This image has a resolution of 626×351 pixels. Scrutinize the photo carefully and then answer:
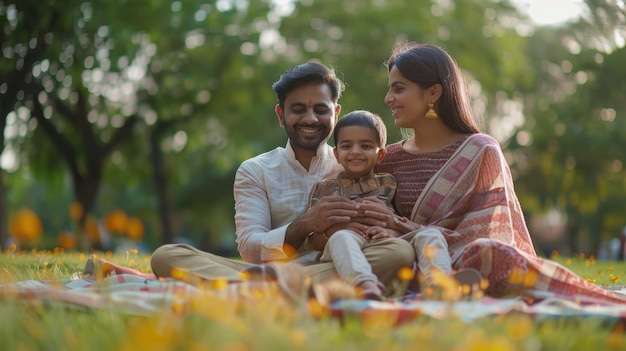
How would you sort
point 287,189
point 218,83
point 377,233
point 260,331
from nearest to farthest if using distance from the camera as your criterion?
1. point 260,331
2. point 377,233
3. point 287,189
4. point 218,83

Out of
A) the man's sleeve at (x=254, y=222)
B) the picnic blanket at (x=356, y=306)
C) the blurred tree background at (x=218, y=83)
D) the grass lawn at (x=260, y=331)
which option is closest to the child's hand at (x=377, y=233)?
the man's sleeve at (x=254, y=222)

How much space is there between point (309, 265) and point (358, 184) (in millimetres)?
653

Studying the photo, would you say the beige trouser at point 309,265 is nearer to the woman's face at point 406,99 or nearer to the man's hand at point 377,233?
the man's hand at point 377,233

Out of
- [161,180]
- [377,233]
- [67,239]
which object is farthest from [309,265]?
[161,180]

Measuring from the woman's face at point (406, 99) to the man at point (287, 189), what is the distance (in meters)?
0.45

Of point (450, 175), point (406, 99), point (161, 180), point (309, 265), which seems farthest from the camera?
point (161, 180)

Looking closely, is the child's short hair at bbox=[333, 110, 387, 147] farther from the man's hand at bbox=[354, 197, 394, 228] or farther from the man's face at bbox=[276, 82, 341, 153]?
the man's hand at bbox=[354, 197, 394, 228]

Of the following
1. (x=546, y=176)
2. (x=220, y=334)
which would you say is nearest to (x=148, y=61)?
(x=546, y=176)

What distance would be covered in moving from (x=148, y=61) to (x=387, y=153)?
1161 centimetres

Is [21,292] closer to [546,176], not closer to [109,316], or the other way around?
[109,316]

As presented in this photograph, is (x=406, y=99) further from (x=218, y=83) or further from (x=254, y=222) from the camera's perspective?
(x=218, y=83)

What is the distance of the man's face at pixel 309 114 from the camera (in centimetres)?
564

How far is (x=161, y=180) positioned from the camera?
1912 centimetres

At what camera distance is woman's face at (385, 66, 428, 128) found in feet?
18.1
